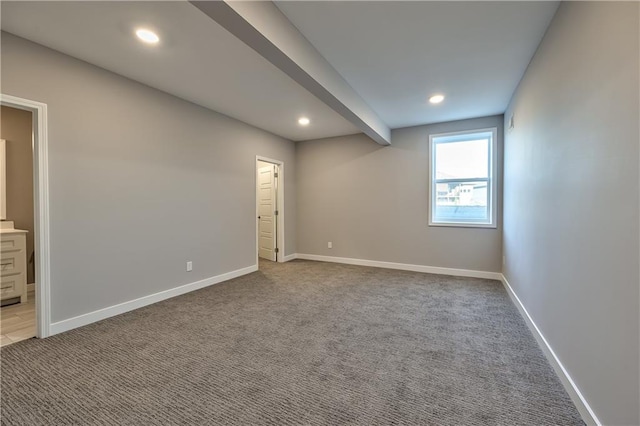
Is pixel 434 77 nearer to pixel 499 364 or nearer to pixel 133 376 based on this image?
pixel 499 364

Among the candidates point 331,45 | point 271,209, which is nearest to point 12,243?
point 271,209

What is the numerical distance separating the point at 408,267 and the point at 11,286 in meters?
5.61

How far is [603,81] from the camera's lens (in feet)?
4.70

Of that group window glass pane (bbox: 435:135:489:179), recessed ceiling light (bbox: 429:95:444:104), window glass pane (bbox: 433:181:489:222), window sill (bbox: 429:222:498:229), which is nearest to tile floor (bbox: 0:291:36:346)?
recessed ceiling light (bbox: 429:95:444:104)

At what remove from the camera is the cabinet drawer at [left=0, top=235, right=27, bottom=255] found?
3274 mm

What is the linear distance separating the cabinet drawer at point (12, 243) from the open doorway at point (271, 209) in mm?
3298

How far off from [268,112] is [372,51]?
6.78 ft

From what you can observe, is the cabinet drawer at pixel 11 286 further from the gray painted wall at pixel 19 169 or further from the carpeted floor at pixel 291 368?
the carpeted floor at pixel 291 368

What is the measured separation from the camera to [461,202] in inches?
186

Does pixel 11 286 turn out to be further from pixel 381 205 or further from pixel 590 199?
pixel 590 199

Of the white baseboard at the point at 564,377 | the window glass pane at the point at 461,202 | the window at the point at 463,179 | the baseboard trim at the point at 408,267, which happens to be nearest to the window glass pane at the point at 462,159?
the window at the point at 463,179

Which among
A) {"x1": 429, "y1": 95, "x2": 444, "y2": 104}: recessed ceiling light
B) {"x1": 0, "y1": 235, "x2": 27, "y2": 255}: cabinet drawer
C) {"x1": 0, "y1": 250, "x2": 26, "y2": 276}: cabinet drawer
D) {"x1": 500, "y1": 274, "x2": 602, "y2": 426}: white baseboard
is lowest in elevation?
{"x1": 500, "y1": 274, "x2": 602, "y2": 426}: white baseboard

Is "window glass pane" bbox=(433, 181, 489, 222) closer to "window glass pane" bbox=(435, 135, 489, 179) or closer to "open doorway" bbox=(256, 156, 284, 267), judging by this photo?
"window glass pane" bbox=(435, 135, 489, 179)

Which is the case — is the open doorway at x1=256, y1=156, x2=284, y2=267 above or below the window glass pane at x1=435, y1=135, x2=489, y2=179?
below
